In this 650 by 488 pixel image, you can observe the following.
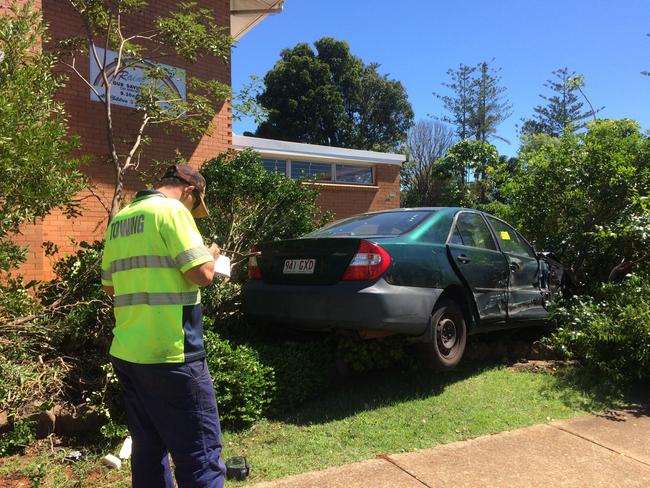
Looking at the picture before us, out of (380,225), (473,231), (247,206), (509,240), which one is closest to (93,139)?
(247,206)

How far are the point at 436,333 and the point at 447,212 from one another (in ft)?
4.17

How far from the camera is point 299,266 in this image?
14.8 feet

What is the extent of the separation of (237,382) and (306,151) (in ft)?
32.1

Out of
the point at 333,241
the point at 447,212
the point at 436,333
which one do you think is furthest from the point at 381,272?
the point at 447,212

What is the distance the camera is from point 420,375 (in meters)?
5.09

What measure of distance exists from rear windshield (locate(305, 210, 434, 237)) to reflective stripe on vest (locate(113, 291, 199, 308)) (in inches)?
96.6

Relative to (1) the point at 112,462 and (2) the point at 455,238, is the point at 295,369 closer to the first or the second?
(1) the point at 112,462

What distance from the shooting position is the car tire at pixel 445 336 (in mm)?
4445

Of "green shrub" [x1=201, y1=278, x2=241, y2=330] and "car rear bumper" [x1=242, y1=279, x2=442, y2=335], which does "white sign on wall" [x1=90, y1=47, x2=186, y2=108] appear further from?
"car rear bumper" [x1=242, y1=279, x2=442, y2=335]

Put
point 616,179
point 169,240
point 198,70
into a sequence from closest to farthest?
point 169,240 < point 616,179 < point 198,70

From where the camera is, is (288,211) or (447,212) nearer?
(447,212)

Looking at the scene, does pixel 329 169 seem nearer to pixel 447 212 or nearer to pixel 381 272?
pixel 447 212

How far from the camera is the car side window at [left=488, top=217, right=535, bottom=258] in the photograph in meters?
5.72

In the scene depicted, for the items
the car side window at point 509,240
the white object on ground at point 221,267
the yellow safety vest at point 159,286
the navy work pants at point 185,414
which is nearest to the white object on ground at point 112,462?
the navy work pants at point 185,414
